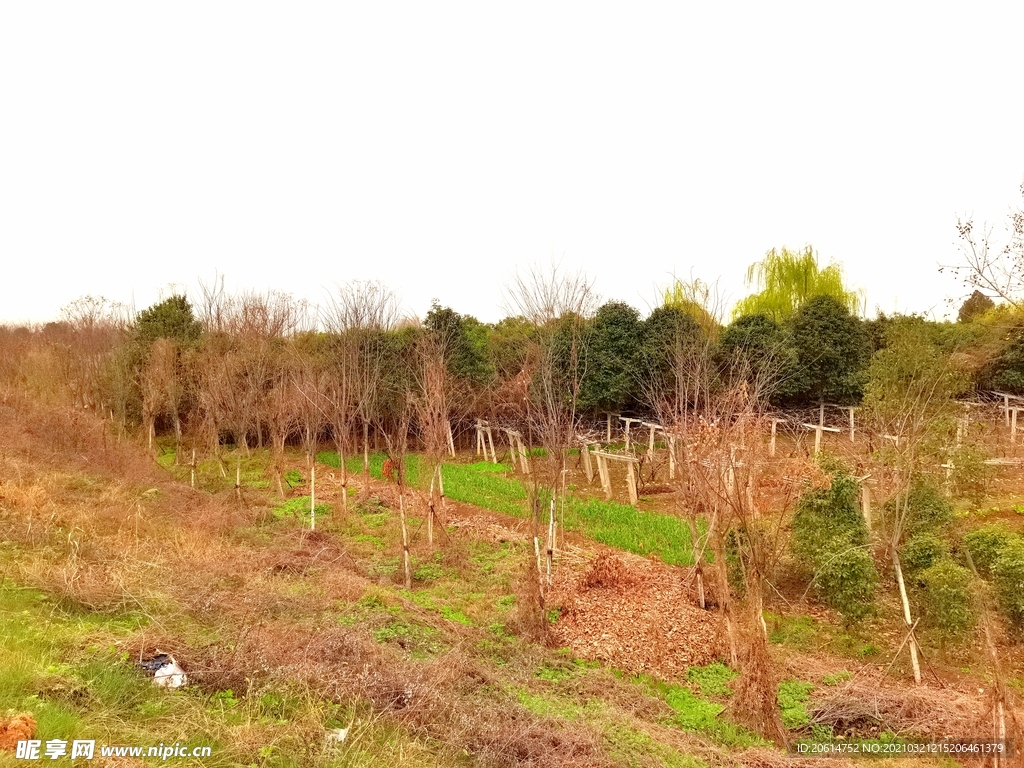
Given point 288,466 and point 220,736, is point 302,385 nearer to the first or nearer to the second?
point 288,466

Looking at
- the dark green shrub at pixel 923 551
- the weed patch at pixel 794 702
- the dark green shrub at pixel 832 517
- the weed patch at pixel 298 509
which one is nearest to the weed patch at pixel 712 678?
the weed patch at pixel 794 702

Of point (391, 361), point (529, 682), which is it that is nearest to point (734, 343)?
point (391, 361)

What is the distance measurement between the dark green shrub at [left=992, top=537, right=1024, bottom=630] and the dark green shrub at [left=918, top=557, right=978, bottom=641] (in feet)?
1.84

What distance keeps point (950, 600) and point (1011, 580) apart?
1.02 m

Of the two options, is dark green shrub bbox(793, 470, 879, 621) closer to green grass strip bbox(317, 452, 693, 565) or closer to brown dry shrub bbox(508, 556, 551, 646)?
green grass strip bbox(317, 452, 693, 565)

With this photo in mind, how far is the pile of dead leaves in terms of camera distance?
734cm

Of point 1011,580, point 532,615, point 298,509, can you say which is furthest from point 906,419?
point 298,509

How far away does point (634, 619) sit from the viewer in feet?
26.7

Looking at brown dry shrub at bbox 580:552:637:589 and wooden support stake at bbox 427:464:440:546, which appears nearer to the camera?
brown dry shrub at bbox 580:552:637:589

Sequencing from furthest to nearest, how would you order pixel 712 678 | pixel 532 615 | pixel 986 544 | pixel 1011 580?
1. pixel 532 615
2. pixel 986 544
3. pixel 1011 580
4. pixel 712 678

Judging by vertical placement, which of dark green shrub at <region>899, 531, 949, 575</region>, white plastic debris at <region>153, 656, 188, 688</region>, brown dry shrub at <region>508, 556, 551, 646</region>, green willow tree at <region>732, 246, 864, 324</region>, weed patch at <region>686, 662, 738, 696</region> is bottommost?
weed patch at <region>686, 662, 738, 696</region>

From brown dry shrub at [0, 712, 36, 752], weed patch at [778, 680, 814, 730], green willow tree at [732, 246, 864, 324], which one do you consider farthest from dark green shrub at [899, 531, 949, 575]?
green willow tree at [732, 246, 864, 324]

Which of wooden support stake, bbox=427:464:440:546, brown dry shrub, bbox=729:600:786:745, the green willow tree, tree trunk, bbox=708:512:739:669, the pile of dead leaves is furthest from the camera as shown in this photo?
the green willow tree

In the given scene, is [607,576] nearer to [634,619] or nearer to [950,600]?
[634,619]
